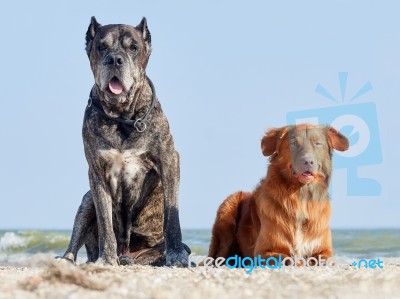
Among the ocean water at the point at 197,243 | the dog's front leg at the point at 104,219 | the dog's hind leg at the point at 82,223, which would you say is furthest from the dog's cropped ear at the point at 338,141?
the ocean water at the point at 197,243

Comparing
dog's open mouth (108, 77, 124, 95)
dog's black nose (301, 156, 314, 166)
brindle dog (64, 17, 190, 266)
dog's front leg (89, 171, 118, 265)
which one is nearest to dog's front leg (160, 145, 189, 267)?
brindle dog (64, 17, 190, 266)

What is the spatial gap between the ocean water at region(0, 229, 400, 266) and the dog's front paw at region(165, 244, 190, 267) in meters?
8.42

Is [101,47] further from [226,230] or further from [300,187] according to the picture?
[300,187]

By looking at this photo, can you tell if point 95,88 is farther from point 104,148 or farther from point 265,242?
point 265,242

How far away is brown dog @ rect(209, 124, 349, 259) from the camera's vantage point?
6.50 m

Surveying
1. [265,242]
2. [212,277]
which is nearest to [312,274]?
[212,277]

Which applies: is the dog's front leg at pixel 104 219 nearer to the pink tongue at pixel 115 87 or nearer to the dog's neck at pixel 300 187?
the pink tongue at pixel 115 87

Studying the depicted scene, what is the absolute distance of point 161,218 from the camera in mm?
7961

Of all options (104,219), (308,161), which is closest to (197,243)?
(104,219)

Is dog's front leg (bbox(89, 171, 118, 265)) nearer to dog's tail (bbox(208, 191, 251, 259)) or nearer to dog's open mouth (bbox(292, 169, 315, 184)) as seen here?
dog's tail (bbox(208, 191, 251, 259))

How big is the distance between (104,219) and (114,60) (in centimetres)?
164

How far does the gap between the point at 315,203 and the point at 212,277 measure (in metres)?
1.70

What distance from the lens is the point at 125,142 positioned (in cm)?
733

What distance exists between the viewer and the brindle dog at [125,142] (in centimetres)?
726
